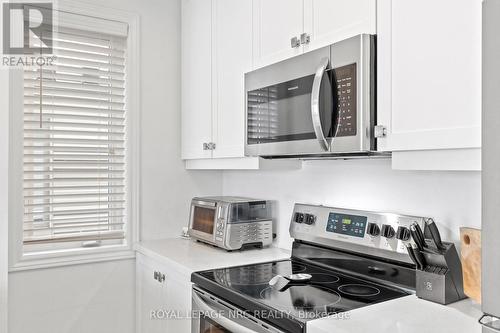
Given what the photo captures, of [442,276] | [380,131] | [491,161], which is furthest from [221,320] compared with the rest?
[491,161]

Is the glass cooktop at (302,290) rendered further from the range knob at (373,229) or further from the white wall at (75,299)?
the white wall at (75,299)

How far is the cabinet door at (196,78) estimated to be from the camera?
2348mm

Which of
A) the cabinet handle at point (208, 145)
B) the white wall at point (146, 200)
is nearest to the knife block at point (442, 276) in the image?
the cabinet handle at point (208, 145)

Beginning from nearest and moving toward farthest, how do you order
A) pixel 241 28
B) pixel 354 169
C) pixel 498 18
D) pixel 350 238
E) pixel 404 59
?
pixel 498 18 → pixel 404 59 → pixel 350 238 → pixel 354 169 → pixel 241 28

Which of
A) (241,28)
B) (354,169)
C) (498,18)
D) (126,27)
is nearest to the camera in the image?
(498,18)

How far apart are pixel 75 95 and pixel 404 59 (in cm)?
182

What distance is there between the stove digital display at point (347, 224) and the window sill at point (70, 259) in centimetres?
127

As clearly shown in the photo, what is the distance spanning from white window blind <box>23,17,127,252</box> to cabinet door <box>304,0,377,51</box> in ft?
4.36

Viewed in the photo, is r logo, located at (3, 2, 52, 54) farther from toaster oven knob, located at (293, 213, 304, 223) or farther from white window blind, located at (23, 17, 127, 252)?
toaster oven knob, located at (293, 213, 304, 223)

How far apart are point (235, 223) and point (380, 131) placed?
103 centimetres

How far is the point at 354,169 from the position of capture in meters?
1.87

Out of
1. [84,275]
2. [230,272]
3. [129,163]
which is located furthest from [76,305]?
[230,272]

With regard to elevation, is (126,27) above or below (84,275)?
above

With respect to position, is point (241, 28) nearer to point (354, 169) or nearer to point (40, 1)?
point (354, 169)
